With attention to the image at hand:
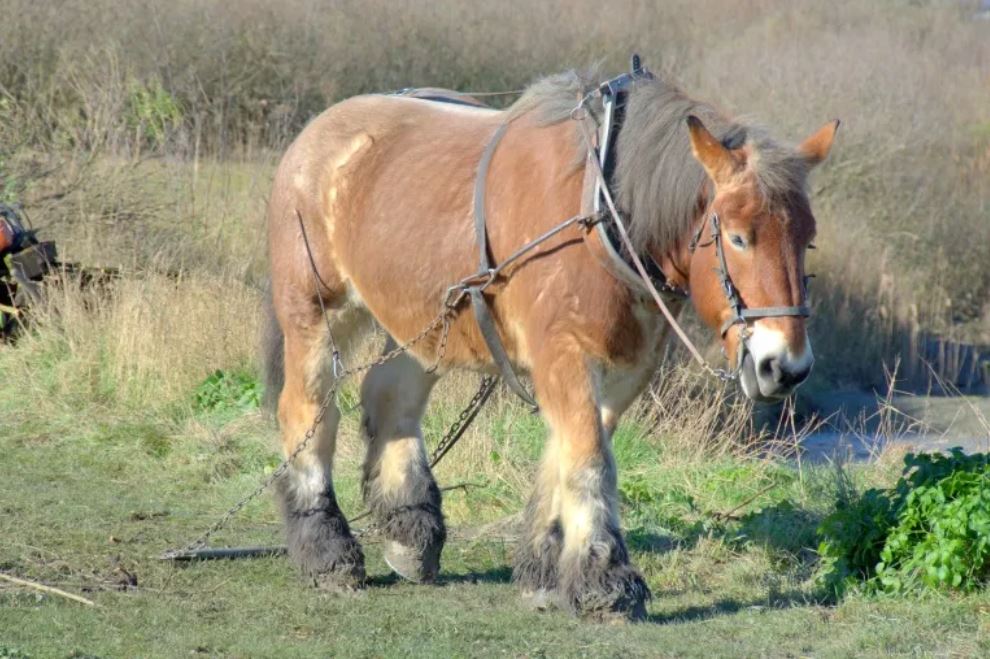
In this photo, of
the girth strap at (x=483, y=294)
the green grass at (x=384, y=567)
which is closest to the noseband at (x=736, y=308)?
the girth strap at (x=483, y=294)

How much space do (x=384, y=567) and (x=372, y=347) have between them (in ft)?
9.16

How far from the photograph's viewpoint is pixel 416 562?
19.6 feet

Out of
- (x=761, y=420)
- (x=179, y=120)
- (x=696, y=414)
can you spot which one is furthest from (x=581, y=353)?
(x=179, y=120)

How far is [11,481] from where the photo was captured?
7535mm

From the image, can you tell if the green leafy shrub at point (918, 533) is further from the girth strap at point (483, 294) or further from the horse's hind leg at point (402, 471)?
the horse's hind leg at point (402, 471)

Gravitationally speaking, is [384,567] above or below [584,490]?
below

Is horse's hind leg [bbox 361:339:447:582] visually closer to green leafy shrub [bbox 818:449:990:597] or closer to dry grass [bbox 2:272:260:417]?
green leafy shrub [bbox 818:449:990:597]

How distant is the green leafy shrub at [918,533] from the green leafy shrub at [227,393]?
4.43 m

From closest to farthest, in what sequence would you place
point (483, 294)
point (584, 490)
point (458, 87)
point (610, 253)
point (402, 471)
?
point (610, 253) < point (584, 490) < point (483, 294) < point (402, 471) < point (458, 87)

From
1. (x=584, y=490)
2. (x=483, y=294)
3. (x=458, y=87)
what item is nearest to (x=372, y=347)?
(x=483, y=294)

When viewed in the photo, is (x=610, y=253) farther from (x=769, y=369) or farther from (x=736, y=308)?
(x=769, y=369)

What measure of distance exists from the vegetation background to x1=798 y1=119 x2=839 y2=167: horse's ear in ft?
3.96

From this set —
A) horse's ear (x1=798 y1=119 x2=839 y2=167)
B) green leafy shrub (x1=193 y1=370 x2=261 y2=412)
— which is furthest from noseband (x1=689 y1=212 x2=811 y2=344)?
green leafy shrub (x1=193 y1=370 x2=261 y2=412)

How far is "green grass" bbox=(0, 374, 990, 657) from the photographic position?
4914 millimetres
